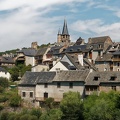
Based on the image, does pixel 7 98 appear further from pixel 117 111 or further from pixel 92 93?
pixel 117 111

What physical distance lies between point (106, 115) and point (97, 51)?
3827 centimetres

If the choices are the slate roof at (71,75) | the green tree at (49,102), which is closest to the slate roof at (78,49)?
the slate roof at (71,75)

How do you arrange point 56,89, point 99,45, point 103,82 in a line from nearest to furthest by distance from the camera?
1. point 103,82
2. point 56,89
3. point 99,45

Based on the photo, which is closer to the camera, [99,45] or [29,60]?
[99,45]

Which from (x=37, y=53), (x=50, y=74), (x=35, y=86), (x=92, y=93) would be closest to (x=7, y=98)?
(x=35, y=86)

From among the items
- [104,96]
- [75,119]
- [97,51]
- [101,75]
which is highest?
[97,51]

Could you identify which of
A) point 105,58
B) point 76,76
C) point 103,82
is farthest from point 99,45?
point 103,82

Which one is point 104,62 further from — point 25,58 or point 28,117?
point 28,117

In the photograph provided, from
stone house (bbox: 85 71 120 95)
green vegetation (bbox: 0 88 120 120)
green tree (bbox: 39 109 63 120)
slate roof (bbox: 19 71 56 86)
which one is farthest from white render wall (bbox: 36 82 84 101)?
green tree (bbox: 39 109 63 120)

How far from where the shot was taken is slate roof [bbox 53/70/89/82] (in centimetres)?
4702

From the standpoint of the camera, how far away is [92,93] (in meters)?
43.9

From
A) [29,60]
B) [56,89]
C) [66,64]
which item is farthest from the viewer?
[29,60]

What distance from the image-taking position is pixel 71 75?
159 ft

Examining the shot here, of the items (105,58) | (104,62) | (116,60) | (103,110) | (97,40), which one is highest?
(97,40)
